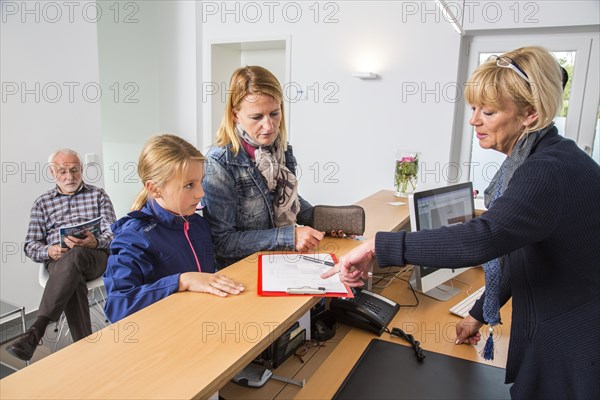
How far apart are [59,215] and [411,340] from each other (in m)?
2.36

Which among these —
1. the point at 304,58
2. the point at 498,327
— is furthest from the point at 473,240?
the point at 304,58

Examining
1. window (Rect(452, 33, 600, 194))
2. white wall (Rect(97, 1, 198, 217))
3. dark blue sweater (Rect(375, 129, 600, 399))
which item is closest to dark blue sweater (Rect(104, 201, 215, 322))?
dark blue sweater (Rect(375, 129, 600, 399))

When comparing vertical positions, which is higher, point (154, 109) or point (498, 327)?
point (154, 109)

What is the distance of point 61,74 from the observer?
3.21 meters

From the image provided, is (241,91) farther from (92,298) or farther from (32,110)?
(92,298)

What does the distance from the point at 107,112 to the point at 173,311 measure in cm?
431

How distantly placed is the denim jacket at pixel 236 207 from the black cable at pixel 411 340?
498 mm

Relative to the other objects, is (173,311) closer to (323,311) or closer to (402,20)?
(323,311)

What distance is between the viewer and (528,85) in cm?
101

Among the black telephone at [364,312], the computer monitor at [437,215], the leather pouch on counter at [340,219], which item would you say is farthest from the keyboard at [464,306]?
the leather pouch on counter at [340,219]

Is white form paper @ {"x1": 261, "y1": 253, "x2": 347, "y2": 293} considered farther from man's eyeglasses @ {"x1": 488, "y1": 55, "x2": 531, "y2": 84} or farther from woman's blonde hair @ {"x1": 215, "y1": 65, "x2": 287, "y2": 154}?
man's eyeglasses @ {"x1": 488, "y1": 55, "x2": 531, "y2": 84}

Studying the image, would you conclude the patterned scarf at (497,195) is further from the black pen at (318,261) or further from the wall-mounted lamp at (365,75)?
the wall-mounted lamp at (365,75)

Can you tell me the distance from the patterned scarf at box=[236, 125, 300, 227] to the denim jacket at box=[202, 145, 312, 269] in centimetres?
3

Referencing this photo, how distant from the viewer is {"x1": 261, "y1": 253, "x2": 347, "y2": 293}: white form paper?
3.66ft
